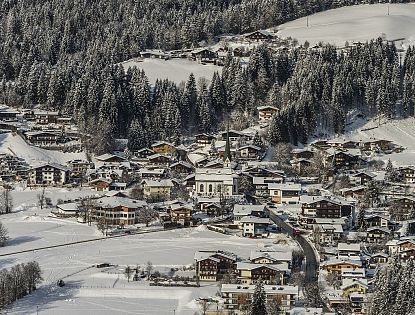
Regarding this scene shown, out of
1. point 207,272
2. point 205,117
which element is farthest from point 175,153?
point 207,272

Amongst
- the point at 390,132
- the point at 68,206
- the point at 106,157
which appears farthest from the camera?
the point at 390,132

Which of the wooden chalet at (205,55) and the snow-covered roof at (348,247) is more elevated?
the wooden chalet at (205,55)

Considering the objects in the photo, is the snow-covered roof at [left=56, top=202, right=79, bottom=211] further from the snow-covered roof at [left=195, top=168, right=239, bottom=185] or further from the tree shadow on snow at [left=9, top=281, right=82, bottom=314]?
the tree shadow on snow at [left=9, top=281, right=82, bottom=314]

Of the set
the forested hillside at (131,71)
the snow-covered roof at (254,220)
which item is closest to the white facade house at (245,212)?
the snow-covered roof at (254,220)

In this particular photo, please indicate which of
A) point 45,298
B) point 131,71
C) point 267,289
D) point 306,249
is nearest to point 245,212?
point 306,249

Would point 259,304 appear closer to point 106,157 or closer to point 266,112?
point 106,157

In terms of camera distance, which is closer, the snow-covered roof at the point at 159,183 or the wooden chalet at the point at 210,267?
the wooden chalet at the point at 210,267

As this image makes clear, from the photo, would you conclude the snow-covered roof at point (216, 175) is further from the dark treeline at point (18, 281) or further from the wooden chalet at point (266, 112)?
the dark treeline at point (18, 281)

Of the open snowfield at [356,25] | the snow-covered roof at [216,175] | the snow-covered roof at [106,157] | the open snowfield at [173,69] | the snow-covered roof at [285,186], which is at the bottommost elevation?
the snow-covered roof at [285,186]
